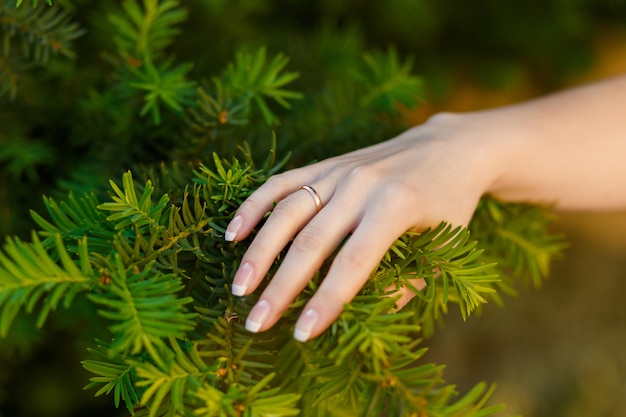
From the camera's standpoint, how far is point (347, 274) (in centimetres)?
48

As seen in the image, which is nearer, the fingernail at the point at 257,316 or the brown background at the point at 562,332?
the fingernail at the point at 257,316

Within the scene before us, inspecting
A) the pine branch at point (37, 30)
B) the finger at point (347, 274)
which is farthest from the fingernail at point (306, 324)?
the pine branch at point (37, 30)

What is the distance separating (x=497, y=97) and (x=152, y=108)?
4.04 feet

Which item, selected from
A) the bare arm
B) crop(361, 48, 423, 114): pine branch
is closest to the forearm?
the bare arm

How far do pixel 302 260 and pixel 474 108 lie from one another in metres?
1.28

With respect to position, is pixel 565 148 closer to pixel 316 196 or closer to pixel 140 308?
pixel 316 196

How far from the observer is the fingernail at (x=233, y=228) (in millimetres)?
516

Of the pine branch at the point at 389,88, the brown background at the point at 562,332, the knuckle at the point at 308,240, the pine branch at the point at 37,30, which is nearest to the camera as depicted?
the knuckle at the point at 308,240

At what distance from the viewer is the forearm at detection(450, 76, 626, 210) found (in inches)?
27.9

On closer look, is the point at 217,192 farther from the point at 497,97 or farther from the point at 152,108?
the point at 497,97

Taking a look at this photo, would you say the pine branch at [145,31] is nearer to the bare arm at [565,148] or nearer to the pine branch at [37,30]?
the pine branch at [37,30]

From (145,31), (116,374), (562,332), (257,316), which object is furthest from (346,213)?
(562,332)

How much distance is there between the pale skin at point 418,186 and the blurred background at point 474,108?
0.36m

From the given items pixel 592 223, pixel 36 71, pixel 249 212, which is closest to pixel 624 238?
pixel 592 223
